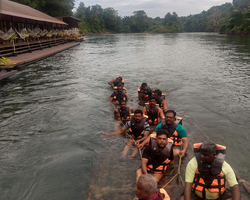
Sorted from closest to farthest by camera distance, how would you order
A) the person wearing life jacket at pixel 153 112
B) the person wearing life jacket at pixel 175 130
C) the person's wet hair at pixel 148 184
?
1. the person's wet hair at pixel 148 184
2. the person wearing life jacket at pixel 175 130
3. the person wearing life jacket at pixel 153 112

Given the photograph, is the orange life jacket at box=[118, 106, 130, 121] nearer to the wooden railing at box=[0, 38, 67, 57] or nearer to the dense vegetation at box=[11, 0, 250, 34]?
the wooden railing at box=[0, 38, 67, 57]

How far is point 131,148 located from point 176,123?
5.04ft

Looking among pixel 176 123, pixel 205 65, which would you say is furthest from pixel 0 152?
pixel 205 65

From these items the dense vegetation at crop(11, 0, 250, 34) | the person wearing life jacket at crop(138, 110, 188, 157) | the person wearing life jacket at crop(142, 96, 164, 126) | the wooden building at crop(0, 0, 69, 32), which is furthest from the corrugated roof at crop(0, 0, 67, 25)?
the dense vegetation at crop(11, 0, 250, 34)

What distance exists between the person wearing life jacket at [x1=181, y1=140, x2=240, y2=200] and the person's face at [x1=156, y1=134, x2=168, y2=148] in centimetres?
76

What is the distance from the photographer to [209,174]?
376 centimetres

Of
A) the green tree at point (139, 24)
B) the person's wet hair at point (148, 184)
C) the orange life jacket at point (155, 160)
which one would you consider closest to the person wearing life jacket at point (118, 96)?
the orange life jacket at point (155, 160)

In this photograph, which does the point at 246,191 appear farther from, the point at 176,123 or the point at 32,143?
the point at 32,143

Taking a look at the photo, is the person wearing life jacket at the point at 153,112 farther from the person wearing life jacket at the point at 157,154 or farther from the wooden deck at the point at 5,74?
the wooden deck at the point at 5,74

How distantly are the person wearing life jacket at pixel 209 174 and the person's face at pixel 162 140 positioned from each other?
29.9 inches

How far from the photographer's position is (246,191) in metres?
4.48

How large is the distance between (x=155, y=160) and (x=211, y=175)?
1319 millimetres

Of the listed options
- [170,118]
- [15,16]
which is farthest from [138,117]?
[15,16]

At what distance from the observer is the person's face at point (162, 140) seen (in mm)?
4538
